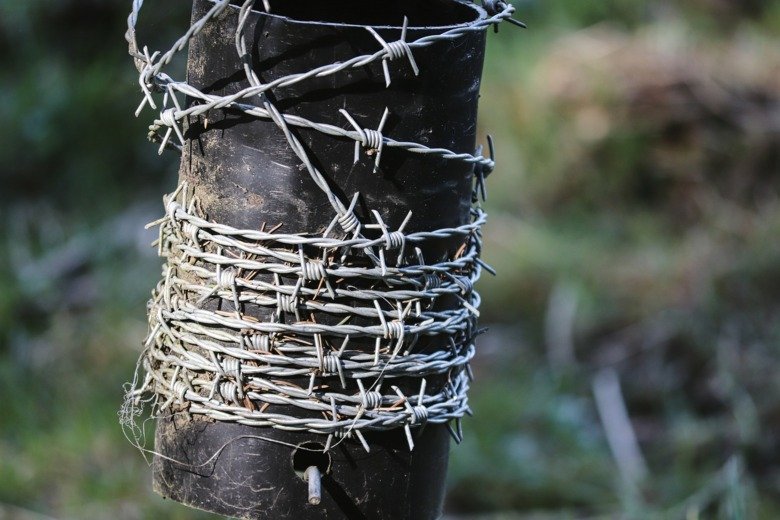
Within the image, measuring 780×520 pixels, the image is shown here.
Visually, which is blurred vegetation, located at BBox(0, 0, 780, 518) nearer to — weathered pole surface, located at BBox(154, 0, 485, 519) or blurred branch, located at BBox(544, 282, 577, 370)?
blurred branch, located at BBox(544, 282, 577, 370)

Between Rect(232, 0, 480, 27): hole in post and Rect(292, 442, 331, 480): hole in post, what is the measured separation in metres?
0.83

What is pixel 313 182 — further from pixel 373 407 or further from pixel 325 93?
pixel 373 407

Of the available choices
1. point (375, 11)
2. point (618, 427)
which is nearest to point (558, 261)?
point (618, 427)

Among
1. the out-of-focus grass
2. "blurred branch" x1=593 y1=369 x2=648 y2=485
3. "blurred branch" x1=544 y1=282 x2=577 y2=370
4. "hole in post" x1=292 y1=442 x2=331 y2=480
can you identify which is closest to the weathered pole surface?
"hole in post" x1=292 y1=442 x2=331 y2=480

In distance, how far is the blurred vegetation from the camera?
13.1 ft

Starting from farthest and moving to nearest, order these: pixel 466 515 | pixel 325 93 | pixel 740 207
Answer: pixel 740 207, pixel 466 515, pixel 325 93

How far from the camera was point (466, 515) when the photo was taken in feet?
12.8

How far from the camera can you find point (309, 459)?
69.2 inches

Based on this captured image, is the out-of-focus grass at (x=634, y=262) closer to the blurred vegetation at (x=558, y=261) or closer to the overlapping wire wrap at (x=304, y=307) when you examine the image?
the blurred vegetation at (x=558, y=261)

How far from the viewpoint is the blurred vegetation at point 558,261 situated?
399cm

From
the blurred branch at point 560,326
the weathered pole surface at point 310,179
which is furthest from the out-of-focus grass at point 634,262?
the weathered pole surface at point 310,179

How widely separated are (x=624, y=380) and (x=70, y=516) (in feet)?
8.67

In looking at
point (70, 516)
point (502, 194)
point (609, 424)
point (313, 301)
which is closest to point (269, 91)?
point (313, 301)

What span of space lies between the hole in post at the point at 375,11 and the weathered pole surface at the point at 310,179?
0.66ft
